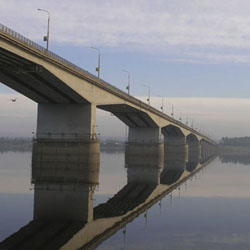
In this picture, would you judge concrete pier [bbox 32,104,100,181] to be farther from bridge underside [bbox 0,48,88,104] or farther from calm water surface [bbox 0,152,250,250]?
calm water surface [bbox 0,152,250,250]

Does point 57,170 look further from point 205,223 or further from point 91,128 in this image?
point 205,223

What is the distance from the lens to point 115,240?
15.5m

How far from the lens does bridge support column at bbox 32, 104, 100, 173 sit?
48.7 metres

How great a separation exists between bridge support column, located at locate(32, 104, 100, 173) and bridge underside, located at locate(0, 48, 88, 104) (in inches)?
57.7

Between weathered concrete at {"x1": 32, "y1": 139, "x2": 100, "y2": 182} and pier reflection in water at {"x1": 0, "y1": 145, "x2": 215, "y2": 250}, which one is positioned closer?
pier reflection in water at {"x1": 0, "y1": 145, "x2": 215, "y2": 250}

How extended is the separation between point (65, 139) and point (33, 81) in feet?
29.3

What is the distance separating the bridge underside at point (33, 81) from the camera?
39500 millimetres

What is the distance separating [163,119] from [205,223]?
76429 millimetres

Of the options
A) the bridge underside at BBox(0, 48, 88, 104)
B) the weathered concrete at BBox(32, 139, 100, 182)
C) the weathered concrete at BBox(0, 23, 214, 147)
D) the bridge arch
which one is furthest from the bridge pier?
the bridge underside at BBox(0, 48, 88, 104)

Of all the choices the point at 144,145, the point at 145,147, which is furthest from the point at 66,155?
the point at 144,145

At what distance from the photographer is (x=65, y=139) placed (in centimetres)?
5053

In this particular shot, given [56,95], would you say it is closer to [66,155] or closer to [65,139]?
[65,139]

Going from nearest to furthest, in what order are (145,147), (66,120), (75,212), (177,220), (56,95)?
(177,220), (75,212), (56,95), (66,120), (145,147)

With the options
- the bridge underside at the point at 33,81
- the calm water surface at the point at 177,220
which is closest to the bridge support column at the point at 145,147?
the bridge underside at the point at 33,81
